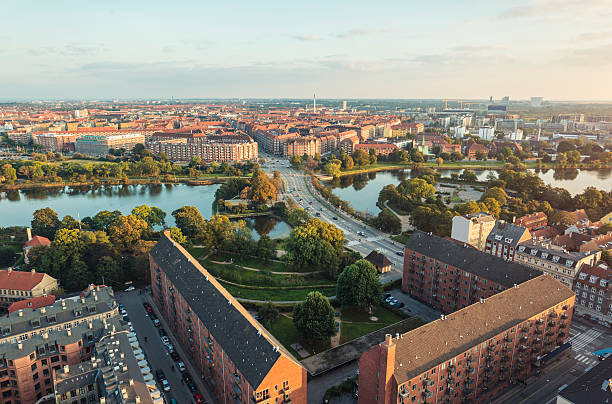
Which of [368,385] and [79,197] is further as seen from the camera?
[79,197]

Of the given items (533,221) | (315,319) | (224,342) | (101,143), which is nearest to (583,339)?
(315,319)

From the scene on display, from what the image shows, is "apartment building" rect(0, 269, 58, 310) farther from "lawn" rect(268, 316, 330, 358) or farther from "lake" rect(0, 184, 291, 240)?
"lake" rect(0, 184, 291, 240)

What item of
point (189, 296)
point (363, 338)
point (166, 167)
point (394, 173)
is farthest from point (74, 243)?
point (394, 173)

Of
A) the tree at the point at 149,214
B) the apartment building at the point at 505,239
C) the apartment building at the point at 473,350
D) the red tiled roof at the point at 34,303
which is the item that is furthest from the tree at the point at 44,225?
the apartment building at the point at 505,239

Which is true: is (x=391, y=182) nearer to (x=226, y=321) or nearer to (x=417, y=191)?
(x=417, y=191)

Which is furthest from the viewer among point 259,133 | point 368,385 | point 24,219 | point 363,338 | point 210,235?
point 259,133

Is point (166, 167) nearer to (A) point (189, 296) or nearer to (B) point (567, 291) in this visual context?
(A) point (189, 296)

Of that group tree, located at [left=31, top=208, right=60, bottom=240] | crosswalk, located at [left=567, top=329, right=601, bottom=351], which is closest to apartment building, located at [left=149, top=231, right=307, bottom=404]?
crosswalk, located at [left=567, top=329, right=601, bottom=351]
